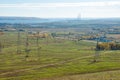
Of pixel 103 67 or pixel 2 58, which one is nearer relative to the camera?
pixel 103 67

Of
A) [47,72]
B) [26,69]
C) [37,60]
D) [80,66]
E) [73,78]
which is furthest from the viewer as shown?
[37,60]

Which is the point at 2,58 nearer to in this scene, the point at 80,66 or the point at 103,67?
A: the point at 80,66

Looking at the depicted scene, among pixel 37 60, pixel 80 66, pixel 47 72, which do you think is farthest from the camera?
pixel 37 60

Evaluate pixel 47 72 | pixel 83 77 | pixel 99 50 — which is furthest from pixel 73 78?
pixel 99 50

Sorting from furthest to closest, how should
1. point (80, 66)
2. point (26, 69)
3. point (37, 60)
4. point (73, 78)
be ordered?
point (37, 60)
point (80, 66)
point (26, 69)
point (73, 78)

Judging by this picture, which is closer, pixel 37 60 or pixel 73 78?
pixel 73 78

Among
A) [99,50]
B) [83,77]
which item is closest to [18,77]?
[83,77]

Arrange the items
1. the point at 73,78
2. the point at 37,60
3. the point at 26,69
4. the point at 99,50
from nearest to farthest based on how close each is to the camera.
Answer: the point at 73,78
the point at 26,69
the point at 37,60
the point at 99,50

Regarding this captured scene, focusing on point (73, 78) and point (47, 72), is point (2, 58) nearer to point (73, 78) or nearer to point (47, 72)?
point (47, 72)
